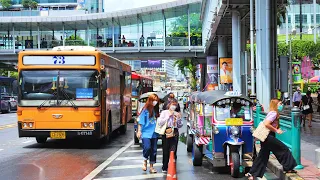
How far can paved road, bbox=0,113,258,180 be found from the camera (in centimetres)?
1060

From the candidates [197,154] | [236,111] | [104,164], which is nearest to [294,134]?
[236,111]

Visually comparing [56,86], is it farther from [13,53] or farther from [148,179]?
[13,53]

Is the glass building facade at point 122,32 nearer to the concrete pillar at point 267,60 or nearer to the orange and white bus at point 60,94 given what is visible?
the concrete pillar at point 267,60

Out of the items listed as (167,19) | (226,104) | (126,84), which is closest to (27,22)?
(167,19)

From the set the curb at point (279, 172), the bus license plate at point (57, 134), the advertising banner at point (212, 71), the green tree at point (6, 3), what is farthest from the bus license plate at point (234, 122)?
the green tree at point (6, 3)

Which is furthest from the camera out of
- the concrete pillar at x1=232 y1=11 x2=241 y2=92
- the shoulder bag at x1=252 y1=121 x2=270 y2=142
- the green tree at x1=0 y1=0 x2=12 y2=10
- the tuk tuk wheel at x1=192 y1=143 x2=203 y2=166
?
the green tree at x1=0 y1=0 x2=12 y2=10

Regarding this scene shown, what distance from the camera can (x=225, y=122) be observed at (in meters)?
10.6

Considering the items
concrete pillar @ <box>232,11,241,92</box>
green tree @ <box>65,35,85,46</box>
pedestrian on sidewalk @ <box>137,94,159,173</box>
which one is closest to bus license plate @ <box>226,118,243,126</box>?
pedestrian on sidewalk @ <box>137,94,159,173</box>

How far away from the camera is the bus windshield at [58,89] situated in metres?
15.0

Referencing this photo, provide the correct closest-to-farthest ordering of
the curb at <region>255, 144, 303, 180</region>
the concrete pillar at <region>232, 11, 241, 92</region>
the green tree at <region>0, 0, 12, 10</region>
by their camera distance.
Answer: the curb at <region>255, 144, 303, 180</region>, the concrete pillar at <region>232, 11, 241, 92</region>, the green tree at <region>0, 0, 12, 10</region>

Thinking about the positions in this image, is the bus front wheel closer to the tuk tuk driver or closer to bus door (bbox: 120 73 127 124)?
bus door (bbox: 120 73 127 124)

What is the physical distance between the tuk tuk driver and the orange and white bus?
5626 mm

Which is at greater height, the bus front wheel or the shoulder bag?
the shoulder bag

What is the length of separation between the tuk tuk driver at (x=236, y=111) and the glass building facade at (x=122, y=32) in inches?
1432
